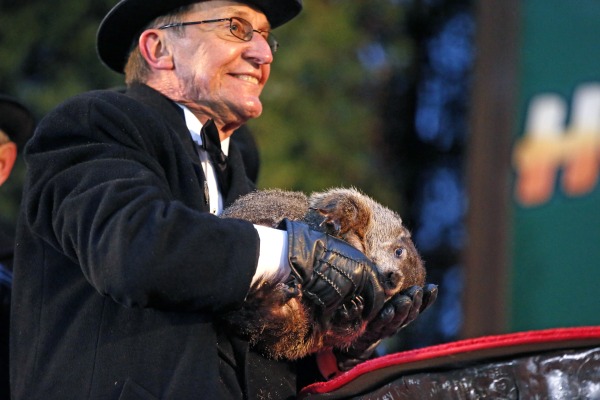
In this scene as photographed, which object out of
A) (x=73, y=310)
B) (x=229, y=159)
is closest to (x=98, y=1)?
(x=229, y=159)

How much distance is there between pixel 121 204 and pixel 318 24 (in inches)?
218

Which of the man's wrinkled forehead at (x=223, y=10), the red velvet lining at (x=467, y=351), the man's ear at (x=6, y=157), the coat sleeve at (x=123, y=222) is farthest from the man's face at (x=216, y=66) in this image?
the man's ear at (x=6, y=157)

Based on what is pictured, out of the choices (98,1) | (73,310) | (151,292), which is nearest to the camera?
(151,292)

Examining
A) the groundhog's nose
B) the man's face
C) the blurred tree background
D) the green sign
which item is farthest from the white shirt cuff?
the blurred tree background

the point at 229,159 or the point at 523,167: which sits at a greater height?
the point at 229,159

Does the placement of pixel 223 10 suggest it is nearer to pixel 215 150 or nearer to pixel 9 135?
pixel 215 150

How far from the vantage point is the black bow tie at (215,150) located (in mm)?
3471

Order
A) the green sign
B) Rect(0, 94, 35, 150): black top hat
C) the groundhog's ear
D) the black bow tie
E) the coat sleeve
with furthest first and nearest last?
the green sign < Rect(0, 94, 35, 150): black top hat < the black bow tie < the groundhog's ear < the coat sleeve

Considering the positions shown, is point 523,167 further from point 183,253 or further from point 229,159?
point 183,253

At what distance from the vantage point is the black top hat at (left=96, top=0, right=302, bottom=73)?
3566mm

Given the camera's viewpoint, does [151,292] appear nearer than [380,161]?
Yes

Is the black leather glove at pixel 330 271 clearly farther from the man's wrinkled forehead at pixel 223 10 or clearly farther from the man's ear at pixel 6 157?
the man's ear at pixel 6 157

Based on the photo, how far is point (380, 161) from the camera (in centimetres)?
910

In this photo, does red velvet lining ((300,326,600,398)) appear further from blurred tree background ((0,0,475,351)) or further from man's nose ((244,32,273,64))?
blurred tree background ((0,0,475,351))
